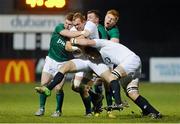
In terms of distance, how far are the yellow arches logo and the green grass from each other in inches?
59.7

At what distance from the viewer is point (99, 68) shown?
12.3 metres

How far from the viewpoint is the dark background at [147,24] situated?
2762 cm

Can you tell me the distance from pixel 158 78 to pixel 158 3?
3.70 meters

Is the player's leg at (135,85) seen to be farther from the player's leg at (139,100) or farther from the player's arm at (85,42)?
the player's arm at (85,42)

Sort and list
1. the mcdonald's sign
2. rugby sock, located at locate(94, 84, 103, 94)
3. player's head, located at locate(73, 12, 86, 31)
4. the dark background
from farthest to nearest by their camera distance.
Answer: the dark background, the mcdonald's sign, rugby sock, located at locate(94, 84, 103, 94), player's head, located at locate(73, 12, 86, 31)

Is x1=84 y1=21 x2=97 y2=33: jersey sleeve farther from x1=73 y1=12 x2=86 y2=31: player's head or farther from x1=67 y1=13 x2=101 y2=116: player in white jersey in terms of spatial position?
x1=73 y1=12 x2=86 y2=31: player's head

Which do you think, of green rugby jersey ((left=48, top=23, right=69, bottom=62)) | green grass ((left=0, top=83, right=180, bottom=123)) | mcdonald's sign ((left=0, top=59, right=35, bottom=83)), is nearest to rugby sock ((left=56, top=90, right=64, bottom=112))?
green grass ((left=0, top=83, right=180, bottom=123))

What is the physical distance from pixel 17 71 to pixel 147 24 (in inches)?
221

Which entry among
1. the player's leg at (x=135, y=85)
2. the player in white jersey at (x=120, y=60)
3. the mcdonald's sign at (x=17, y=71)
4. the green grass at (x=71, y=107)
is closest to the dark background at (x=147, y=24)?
the mcdonald's sign at (x=17, y=71)

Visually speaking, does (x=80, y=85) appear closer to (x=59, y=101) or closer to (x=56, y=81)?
(x=59, y=101)

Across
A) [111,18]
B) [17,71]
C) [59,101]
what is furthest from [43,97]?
[17,71]

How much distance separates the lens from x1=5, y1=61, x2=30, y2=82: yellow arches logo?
2569 cm

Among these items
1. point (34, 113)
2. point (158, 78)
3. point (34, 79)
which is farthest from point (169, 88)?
point (34, 113)

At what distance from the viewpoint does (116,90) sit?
39.5 ft
